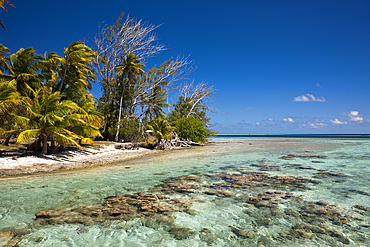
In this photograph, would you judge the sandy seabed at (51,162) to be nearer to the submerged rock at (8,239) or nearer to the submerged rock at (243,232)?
the submerged rock at (8,239)

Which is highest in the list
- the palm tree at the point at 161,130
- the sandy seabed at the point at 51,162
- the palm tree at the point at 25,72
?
the palm tree at the point at 25,72

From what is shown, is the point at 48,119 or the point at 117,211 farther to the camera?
the point at 48,119

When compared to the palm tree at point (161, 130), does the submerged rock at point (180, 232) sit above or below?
below

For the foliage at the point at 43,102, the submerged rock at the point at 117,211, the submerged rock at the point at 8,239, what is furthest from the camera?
the foliage at the point at 43,102

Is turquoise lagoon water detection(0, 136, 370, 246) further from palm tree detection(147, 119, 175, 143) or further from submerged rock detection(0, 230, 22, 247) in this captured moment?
palm tree detection(147, 119, 175, 143)

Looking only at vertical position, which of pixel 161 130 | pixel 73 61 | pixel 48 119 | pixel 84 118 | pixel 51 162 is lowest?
pixel 51 162

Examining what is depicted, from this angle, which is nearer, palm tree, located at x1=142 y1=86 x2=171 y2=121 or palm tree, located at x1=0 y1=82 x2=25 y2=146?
palm tree, located at x1=0 y1=82 x2=25 y2=146

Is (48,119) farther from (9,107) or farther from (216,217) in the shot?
(216,217)

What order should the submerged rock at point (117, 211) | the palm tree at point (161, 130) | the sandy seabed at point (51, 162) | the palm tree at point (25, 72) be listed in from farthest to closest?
the palm tree at point (161, 130) → the palm tree at point (25, 72) → the sandy seabed at point (51, 162) → the submerged rock at point (117, 211)

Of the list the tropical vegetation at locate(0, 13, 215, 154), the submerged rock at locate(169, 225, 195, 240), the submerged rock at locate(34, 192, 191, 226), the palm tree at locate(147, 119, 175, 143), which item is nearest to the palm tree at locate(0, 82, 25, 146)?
the tropical vegetation at locate(0, 13, 215, 154)

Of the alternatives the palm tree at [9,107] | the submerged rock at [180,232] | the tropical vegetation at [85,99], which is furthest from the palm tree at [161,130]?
the submerged rock at [180,232]

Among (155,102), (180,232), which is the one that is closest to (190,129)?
(155,102)

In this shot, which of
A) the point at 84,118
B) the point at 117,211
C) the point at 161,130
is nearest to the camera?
the point at 117,211

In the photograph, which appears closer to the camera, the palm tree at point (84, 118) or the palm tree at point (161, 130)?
the palm tree at point (84, 118)
